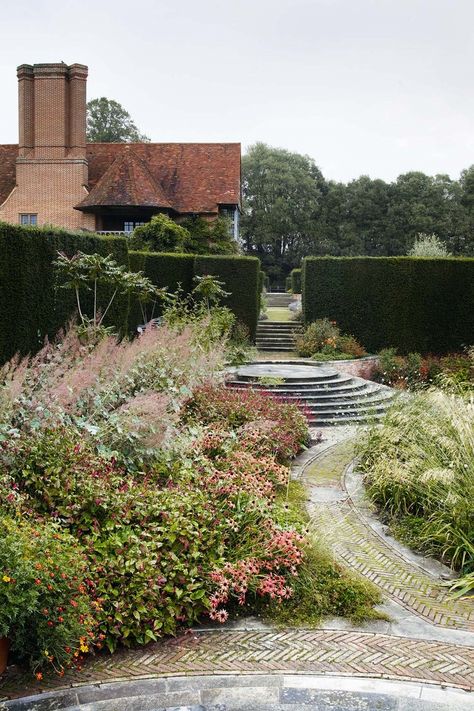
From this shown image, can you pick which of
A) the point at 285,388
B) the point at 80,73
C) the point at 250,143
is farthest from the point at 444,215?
the point at 285,388

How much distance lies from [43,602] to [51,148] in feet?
88.3

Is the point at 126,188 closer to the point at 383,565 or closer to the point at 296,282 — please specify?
the point at 296,282

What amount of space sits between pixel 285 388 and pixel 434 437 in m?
5.46

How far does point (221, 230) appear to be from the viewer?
27.6 metres

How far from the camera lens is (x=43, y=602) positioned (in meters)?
3.91

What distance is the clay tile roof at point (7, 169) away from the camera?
29.4 meters

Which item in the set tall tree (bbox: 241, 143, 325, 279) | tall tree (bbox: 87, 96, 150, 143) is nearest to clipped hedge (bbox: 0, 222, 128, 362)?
tall tree (bbox: 87, 96, 150, 143)

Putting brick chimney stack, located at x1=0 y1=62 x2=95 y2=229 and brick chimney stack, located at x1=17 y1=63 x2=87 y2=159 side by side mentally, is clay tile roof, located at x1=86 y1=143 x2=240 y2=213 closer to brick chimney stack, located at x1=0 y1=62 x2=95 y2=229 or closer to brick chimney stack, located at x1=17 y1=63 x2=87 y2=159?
brick chimney stack, located at x1=0 y1=62 x2=95 y2=229

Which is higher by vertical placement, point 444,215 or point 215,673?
point 444,215

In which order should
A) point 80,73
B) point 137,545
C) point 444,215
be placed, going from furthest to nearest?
1. point 444,215
2. point 80,73
3. point 137,545

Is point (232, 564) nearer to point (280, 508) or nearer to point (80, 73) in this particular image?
point (280, 508)

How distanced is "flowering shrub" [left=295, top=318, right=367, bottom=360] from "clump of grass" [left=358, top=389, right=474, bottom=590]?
30.5 ft

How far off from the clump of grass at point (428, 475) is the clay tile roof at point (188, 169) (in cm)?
2170

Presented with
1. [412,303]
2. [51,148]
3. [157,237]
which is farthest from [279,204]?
[412,303]
